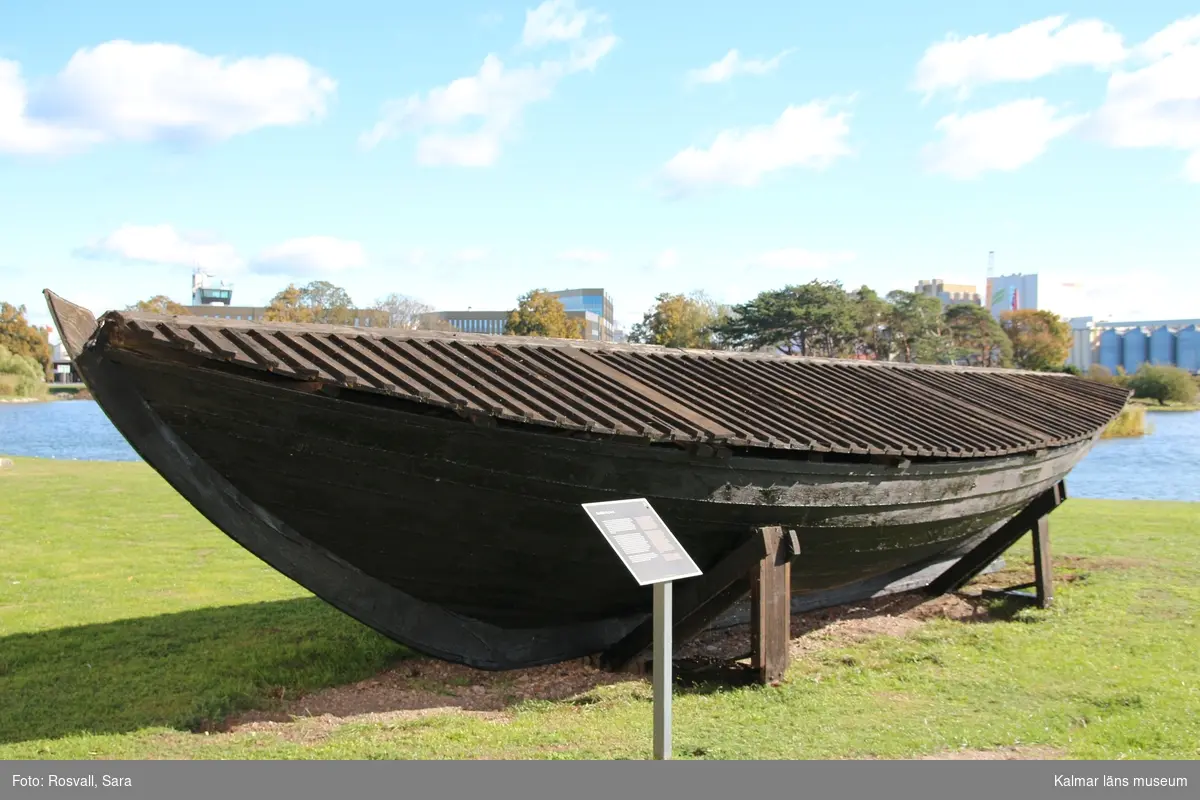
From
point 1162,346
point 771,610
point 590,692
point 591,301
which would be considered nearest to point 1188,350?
point 1162,346

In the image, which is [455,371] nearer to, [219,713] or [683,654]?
[219,713]

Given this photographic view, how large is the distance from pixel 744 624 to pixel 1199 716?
10.9 ft

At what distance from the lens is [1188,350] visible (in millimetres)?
119625

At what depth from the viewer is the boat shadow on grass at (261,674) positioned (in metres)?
5.74

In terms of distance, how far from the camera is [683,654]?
24.4 ft

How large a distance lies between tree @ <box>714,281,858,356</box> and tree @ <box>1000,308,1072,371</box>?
26.5 meters

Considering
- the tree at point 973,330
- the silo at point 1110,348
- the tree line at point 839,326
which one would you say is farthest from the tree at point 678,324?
the silo at point 1110,348

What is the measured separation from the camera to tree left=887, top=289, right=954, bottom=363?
61.3 m

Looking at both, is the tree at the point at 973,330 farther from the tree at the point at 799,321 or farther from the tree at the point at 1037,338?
the tree at the point at 799,321

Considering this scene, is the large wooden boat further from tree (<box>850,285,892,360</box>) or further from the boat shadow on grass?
tree (<box>850,285,892,360</box>)

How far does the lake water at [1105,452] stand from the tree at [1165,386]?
12.8 metres

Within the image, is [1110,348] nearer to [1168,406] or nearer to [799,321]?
[1168,406]

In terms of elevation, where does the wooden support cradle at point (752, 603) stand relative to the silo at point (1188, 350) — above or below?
below
